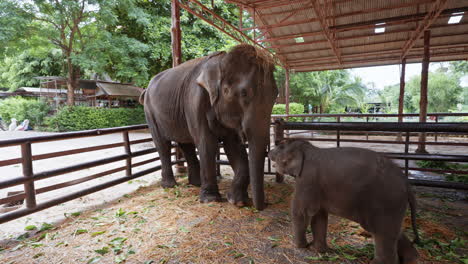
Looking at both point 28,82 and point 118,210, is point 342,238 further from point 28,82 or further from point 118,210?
point 28,82

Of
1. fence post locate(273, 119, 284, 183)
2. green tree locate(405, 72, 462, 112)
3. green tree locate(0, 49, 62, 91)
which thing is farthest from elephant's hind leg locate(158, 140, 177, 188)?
green tree locate(405, 72, 462, 112)

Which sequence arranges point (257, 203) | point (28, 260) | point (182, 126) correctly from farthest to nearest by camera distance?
point (182, 126) < point (257, 203) < point (28, 260)

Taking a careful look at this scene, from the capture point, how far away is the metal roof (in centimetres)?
692

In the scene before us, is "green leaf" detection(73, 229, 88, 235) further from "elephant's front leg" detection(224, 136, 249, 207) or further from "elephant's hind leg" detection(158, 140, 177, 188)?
"elephant's front leg" detection(224, 136, 249, 207)

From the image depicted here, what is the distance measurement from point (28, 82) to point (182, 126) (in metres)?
31.3

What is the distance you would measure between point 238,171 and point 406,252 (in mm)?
2074

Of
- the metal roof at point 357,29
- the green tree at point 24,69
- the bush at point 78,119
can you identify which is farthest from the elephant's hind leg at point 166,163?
the green tree at point 24,69

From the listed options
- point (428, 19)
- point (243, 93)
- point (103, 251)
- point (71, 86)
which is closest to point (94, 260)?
point (103, 251)

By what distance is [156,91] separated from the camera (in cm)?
433

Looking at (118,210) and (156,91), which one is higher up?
(156,91)

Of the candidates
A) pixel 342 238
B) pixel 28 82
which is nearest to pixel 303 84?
pixel 342 238

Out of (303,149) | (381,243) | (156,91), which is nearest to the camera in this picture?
(381,243)

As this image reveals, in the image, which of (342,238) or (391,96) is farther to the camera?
(391,96)

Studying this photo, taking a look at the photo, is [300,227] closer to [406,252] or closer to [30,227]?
[406,252]
